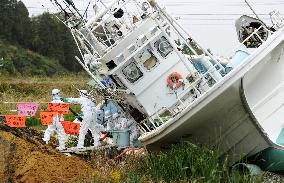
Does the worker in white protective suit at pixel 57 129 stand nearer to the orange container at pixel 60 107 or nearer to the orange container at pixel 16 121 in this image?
the orange container at pixel 60 107

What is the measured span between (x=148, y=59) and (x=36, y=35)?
6626 centimetres

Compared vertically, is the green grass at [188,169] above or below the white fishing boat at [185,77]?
below

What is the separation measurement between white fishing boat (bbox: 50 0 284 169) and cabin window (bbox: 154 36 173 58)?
2 cm

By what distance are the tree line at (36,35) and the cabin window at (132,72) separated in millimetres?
62426

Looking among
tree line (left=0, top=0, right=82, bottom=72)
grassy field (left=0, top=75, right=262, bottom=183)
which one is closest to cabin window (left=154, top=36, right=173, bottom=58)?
grassy field (left=0, top=75, right=262, bottom=183)

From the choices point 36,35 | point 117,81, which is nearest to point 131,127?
point 117,81

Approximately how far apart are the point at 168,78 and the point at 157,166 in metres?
3.13

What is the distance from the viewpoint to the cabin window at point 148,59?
541 inches

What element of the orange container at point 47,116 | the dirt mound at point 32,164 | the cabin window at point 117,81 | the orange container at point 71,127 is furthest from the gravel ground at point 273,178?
the orange container at point 47,116

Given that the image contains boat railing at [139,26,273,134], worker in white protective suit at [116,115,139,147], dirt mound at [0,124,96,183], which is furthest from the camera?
worker in white protective suit at [116,115,139,147]

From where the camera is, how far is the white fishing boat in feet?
42.2

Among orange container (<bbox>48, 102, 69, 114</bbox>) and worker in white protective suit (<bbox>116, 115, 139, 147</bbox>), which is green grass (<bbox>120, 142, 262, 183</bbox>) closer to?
orange container (<bbox>48, 102, 69, 114</bbox>)

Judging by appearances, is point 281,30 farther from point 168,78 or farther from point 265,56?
point 168,78

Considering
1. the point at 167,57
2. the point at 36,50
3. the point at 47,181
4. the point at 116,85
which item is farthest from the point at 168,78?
the point at 36,50
